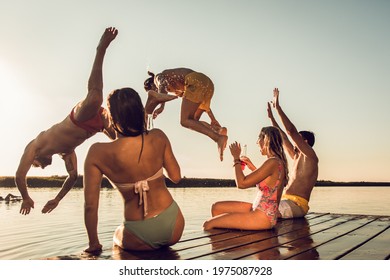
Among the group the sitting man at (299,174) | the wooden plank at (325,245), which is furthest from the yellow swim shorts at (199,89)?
the wooden plank at (325,245)

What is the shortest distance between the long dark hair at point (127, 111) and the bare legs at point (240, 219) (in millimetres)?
1997

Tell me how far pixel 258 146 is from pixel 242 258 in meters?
1.77

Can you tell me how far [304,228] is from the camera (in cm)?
508

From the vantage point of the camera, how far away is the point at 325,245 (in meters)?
3.89

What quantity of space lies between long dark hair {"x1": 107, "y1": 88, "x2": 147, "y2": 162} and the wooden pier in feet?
2.85

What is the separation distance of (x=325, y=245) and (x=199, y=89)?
7.73 feet

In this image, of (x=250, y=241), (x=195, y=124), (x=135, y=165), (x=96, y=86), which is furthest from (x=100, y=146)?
A: (x=195, y=124)

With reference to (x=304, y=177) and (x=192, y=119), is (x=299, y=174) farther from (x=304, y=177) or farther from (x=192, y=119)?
(x=192, y=119)

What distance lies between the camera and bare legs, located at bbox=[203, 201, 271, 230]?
471cm

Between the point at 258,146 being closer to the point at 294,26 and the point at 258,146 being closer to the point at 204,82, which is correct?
the point at 204,82

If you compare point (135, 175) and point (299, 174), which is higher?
point (135, 175)

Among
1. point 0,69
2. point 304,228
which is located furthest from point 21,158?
point 304,228

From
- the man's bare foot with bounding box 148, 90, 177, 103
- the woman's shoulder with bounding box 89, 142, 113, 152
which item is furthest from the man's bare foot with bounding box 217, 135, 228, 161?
the woman's shoulder with bounding box 89, 142, 113, 152
